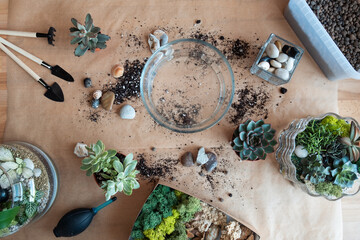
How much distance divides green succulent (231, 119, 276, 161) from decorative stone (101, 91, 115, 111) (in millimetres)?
467

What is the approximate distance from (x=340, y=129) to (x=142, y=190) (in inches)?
28.2

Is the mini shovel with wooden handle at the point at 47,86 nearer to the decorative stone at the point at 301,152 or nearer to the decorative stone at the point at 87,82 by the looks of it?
the decorative stone at the point at 87,82

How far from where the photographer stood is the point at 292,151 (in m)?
0.93

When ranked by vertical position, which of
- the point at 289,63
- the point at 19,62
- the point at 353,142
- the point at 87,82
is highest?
the point at 19,62

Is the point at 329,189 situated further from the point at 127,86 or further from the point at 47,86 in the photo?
the point at 47,86

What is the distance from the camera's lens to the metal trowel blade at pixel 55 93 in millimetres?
1077

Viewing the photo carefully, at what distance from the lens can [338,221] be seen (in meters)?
1.07

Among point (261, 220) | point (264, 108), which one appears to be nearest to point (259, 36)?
point (264, 108)

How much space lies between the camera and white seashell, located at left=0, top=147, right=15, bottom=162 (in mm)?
944

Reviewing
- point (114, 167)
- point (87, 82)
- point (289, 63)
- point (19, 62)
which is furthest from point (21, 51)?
point (289, 63)

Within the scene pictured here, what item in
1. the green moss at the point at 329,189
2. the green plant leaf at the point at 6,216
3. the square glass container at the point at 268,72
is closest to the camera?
the green plant leaf at the point at 6,216

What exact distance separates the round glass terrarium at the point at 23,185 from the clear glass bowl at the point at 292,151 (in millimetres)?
826

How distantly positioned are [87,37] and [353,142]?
0.94 m

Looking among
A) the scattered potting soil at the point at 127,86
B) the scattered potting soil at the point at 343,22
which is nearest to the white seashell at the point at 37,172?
the scattered potting soil at the point at 127,86
